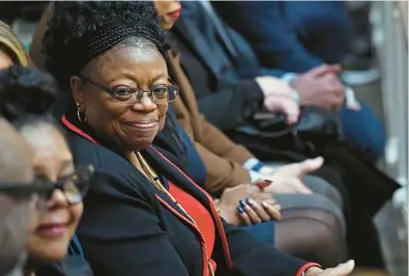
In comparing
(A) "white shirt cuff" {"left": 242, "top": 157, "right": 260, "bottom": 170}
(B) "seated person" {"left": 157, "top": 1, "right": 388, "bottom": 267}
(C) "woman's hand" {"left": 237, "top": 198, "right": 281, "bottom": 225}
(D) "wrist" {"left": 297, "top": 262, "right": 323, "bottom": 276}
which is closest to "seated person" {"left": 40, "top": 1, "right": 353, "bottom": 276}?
(D) "wrist" {"left": 297, "top": 262, "right": 323, "bottom": 276}

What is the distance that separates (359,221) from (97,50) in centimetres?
146

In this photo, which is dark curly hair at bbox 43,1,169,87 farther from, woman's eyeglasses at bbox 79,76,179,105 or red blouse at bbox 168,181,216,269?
red blouse at bbox 168,181,216,269

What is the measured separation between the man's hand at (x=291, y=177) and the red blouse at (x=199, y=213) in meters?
0.58

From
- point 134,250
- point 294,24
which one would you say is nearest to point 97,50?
point 134,250

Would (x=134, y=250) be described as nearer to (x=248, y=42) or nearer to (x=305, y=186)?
(x=305, y=186)

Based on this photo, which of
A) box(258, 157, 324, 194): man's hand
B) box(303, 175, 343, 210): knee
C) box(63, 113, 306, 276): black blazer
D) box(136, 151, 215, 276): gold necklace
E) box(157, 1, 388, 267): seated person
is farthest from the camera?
box(157, 1, 388, 267): seated person

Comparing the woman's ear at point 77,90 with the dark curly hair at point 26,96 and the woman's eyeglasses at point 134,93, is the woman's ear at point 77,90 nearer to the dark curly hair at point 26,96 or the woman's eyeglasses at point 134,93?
the woman's eyeglasses at point 134,93

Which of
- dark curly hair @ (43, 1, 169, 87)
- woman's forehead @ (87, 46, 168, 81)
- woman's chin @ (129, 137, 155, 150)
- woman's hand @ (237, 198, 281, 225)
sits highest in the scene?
dark curly hair @ (43, 1, 169, 87)

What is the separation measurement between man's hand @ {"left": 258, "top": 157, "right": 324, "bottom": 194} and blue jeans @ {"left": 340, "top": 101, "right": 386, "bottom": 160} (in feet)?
2.36

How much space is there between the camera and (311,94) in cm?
298

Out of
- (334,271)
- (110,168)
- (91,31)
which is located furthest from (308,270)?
(91,31)

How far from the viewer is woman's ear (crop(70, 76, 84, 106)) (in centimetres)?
162

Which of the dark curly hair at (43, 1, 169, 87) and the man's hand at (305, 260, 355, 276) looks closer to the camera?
the dark curly hair at (43, 1, 169, 87)

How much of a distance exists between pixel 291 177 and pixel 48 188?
4.53 ft
